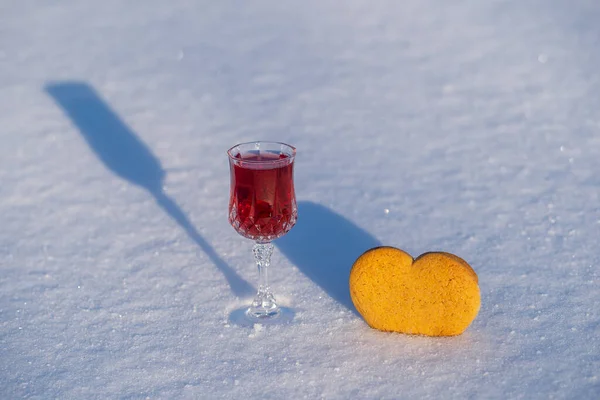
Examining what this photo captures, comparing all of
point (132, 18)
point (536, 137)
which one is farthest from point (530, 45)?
point (132, 18)

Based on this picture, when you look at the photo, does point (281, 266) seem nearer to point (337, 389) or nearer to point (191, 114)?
point (337, 389)

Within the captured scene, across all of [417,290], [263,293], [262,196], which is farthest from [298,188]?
[417,290]

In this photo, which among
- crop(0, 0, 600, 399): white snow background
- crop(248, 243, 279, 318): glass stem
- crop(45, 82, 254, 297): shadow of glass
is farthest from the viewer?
crop(45, 82, 254, 297): shadow of glass

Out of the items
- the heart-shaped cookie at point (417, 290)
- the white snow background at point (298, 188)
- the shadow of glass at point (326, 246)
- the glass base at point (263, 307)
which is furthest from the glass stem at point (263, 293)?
the heart-shaped cookie at point (417, 290)

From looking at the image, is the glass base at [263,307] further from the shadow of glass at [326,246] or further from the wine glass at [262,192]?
the shadow of glass at [326,246]

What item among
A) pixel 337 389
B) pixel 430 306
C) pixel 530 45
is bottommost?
pixel 337 389

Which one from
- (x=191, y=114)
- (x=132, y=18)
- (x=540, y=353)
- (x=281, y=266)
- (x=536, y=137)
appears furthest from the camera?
(x=132, y=18)

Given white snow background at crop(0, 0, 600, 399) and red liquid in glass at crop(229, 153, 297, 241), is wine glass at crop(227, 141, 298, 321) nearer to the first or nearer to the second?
red liquid in glass at crop(229, 153, 297, 241)

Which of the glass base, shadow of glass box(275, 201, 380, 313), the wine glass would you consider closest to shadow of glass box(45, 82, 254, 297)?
the glass base
